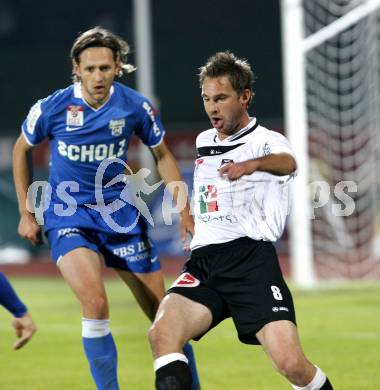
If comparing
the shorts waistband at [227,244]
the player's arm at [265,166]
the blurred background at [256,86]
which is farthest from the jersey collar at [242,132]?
the blurred background at [256,86]

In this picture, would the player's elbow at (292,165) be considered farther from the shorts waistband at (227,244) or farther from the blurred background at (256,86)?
the blurred background at (256,86)

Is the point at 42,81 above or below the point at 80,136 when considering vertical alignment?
above

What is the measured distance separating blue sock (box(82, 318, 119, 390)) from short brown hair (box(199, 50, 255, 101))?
1.52 meters

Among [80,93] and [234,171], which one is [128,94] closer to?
[80,93]

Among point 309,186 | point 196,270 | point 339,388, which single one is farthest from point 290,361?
point 309,186

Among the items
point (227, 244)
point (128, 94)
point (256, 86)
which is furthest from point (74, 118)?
point (256, 86)

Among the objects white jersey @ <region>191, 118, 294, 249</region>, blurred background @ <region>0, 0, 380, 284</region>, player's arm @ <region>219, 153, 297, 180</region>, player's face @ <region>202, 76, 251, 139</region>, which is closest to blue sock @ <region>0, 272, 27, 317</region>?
white jersey @ <region>191, 118, 294, 249</region>

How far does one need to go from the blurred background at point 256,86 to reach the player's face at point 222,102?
8320 mm

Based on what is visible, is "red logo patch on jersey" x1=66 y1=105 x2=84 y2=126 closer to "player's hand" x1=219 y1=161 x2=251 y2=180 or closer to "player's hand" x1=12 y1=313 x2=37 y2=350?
"player's hand" x1=12 y1=313 x2=37 y2=350

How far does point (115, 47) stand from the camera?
6.65 meters

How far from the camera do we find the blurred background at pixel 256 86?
15.7 meters

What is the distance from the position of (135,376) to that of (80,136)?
6.67 ft

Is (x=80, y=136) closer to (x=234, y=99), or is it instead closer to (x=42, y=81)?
(x=234, y=99)

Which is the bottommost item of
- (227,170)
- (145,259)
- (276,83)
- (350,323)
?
(350,323)
